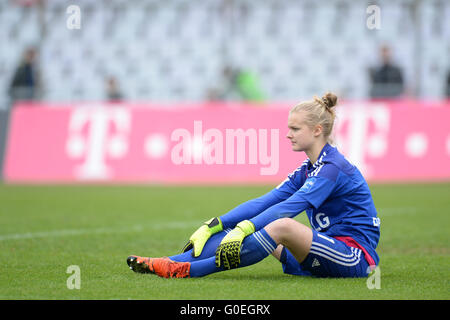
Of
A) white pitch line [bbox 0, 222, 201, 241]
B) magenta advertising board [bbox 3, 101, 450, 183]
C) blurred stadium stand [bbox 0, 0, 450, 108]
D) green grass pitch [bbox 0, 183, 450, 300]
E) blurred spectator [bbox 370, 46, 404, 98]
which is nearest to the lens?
green grass pitch [bbox 0, 183, 450, 300]

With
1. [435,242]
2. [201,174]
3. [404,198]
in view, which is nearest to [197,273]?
[435,242]

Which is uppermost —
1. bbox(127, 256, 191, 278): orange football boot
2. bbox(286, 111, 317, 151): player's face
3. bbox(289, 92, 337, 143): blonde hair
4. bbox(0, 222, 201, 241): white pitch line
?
bbox(289, 92, 337, 143): blonde hair

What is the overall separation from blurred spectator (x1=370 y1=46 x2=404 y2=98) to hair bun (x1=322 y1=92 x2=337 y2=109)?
34.1 feet

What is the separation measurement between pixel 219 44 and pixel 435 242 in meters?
14.9

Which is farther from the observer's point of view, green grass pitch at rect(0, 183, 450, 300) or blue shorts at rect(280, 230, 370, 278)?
blue shorts at rect(280, 230, 370, 278)

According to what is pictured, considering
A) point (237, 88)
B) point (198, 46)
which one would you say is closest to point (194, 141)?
point (237, 88)

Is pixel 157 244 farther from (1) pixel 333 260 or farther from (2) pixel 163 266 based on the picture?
(1) pixel 333 260

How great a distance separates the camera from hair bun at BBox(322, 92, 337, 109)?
215 inches

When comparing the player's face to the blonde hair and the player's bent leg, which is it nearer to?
the blonde hair

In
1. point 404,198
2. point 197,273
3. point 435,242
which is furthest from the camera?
point 404,198

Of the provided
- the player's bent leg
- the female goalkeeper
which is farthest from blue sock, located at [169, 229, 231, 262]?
the player's bent leg
